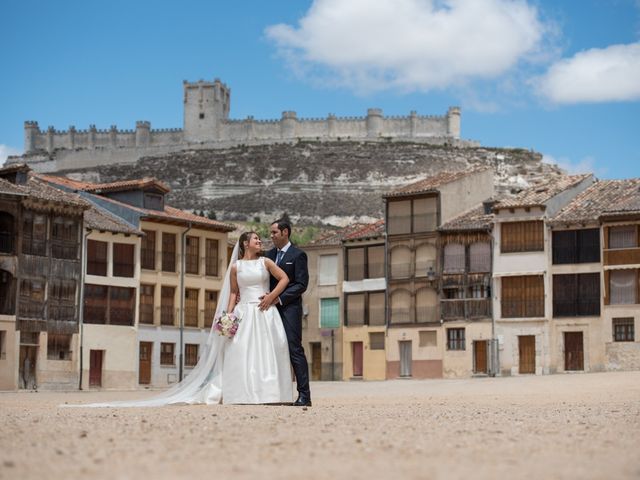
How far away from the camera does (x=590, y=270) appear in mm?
51219

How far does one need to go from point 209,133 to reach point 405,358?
3885 inches

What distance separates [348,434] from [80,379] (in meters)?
37.5

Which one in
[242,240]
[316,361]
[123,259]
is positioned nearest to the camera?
[242,240]

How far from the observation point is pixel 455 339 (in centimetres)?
5534

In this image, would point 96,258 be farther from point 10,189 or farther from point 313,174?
point 313,174

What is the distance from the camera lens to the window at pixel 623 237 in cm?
5028

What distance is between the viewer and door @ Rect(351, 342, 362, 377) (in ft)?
193

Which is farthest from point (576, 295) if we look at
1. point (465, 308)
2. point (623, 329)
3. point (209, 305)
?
point (209, 305)

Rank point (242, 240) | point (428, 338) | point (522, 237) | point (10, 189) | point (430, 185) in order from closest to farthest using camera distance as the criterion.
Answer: point (242, 240), point (10, 189), point (522, 237), point (428, 338), point (430, 185)

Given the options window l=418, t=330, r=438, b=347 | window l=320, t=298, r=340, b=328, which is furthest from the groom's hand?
window l=320, t=298, r=340, b=328

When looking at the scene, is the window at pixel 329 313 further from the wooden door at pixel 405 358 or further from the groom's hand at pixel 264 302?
the groom's hand at pixel 264 302

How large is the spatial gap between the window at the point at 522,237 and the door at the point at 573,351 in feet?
12.6

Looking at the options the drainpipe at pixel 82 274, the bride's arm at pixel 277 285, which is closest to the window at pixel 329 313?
the drainpipe at pixel 82 274

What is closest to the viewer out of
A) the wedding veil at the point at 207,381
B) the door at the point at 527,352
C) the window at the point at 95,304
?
the wedding veil at the point at 207,381
